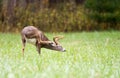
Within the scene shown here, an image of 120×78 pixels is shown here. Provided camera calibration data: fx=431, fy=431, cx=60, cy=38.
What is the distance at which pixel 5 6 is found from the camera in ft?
80.6

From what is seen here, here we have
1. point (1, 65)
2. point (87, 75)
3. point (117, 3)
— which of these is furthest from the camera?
point (117, 3)

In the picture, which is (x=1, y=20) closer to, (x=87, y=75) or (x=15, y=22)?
(x=15, y=22)

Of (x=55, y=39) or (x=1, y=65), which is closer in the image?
(x=1, y=65)

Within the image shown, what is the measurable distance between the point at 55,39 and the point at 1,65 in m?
2.17

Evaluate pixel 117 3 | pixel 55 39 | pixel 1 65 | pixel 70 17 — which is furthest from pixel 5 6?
pixel 1 65

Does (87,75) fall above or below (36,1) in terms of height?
above

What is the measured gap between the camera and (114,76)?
269 inches

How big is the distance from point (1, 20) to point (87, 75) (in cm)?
1839

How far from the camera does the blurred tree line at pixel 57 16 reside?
23500 mm

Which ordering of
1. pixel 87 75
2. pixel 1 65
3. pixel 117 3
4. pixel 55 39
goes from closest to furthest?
pixel 87 75
pixel 1 65
pixel 55 39
pixel 117 3

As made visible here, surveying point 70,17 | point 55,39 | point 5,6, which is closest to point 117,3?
point 70,17

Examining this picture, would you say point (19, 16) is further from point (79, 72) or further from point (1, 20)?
point (79, 72)

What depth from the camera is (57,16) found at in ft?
80.9

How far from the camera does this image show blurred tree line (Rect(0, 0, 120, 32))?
23.5 m
